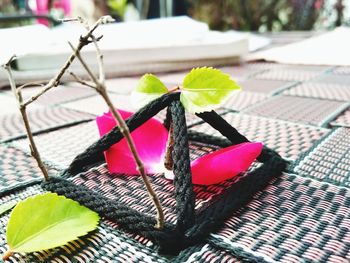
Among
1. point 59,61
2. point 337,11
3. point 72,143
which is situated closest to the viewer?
point 72,143

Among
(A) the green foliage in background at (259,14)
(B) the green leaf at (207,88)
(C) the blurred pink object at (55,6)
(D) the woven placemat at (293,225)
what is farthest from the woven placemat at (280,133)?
(C) the blurred pink object at (55,6)

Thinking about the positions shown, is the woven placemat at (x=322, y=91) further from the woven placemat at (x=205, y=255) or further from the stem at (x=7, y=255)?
the stem at (x=7, y=255)

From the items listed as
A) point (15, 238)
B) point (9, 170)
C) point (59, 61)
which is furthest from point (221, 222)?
point (59, 61)

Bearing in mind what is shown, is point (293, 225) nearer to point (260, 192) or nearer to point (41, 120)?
point (260, 192)

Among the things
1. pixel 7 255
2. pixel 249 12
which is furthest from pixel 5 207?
pixel 249 12

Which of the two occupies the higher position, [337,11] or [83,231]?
[337,11]

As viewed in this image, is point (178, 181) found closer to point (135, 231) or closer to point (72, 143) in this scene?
point (135, 231)
